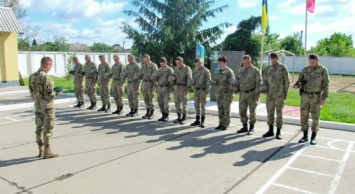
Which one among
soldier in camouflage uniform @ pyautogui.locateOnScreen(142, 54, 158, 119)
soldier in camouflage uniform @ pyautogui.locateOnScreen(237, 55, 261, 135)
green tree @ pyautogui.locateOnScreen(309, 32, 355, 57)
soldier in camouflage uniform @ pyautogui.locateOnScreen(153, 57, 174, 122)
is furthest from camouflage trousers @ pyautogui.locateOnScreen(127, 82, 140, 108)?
green tree @ pyautogui.locateOnScreen(309, 32, 355, 57)

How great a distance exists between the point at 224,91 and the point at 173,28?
9.03 m

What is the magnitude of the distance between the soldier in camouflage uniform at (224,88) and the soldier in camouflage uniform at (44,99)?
4.02 m

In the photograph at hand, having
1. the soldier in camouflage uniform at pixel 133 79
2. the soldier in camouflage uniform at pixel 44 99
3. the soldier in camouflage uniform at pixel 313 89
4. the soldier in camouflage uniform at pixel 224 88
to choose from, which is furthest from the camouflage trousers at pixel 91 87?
the soldier in camouflage uniform at pixel 313 89

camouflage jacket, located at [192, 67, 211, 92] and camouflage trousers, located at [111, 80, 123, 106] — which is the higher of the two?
camouflage jacket, located at [192, 67, 211, 92]

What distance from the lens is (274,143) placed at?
6.86 meters

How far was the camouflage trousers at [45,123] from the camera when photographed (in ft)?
18.9

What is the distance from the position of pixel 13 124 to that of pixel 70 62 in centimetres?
1543

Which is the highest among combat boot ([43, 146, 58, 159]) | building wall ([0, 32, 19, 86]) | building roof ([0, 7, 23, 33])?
building roof ([0, 7, 23, 33])

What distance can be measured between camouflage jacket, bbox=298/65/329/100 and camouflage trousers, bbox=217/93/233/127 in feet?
6.29

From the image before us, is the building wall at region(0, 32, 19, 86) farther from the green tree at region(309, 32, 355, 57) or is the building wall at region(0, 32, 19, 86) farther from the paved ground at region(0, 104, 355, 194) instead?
the green tree at region(309, 32, 355, 57)

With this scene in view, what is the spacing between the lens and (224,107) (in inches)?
316

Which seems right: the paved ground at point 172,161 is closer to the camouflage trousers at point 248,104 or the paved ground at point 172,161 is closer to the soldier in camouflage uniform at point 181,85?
the camouflage trousers at point 248,104

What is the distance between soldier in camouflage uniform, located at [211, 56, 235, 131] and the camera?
791cm

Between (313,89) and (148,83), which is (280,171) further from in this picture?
(148,83)
